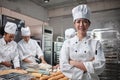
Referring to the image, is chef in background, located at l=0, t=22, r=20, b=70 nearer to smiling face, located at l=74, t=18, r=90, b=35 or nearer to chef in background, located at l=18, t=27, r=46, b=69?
chef in background, located at l=18, t=27, r=46, b=69

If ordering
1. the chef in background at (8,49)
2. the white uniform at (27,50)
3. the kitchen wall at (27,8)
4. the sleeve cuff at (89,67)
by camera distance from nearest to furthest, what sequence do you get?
1. the sleeve cuff at (89,67)
2. the chef in background at (8,49)
3. the white uniform at (27,50)
4. the kitchen wall at (27,8)

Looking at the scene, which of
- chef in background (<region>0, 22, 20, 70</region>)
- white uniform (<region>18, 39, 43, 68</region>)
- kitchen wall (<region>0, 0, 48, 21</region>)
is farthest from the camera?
kitchen wall (<region>0, 0, 48, 21</region>)

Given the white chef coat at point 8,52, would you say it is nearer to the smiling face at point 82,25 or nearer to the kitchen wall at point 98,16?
the smiling face at point 82,25

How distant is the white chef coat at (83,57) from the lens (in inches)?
51.4

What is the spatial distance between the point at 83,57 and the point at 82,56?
1 cm

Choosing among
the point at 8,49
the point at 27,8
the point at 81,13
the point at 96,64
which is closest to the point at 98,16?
the point at 27,8

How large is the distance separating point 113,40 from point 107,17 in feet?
8.38

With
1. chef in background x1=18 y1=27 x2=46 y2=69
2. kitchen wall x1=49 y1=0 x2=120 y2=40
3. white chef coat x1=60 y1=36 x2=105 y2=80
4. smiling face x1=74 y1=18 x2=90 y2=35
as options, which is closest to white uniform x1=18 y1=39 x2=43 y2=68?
chef in background x1=18 y1=27 x2=46 y2=69

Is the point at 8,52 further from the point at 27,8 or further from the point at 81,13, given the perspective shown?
the point at 27,8

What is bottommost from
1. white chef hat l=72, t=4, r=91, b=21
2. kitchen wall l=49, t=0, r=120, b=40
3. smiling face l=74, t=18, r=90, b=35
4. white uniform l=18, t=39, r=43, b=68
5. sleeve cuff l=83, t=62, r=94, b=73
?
sleeve cuff l=83, t=62, r=94, b=73

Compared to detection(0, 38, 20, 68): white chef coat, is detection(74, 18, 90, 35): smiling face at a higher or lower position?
higher

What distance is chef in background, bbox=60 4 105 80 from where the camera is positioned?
1.31 m

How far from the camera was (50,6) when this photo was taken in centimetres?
577

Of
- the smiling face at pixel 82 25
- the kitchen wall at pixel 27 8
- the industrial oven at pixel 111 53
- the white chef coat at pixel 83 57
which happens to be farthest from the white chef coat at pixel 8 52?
the kitchen wall at pixel 27 8
